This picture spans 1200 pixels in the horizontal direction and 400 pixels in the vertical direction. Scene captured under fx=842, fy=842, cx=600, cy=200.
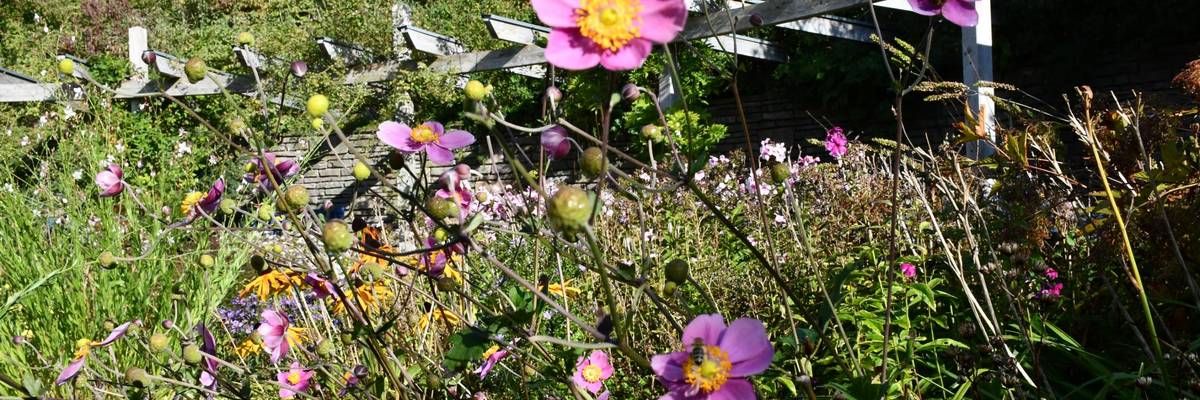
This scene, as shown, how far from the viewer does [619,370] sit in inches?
69.2

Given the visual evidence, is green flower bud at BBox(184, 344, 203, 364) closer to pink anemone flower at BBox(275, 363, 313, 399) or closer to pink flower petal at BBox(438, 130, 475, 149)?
pink anemone flower at BBox(275, 363, 313, 399)

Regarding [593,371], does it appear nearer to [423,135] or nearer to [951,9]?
[423,135]

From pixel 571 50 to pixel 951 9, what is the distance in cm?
38

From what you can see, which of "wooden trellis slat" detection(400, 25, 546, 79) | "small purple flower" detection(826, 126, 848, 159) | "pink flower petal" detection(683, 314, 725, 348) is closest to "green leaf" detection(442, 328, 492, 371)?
"pink flower petal" detection(683, 314, 725, 348)

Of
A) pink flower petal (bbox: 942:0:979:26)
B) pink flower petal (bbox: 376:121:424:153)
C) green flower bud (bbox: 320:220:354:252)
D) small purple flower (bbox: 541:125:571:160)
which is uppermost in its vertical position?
pink flower petal (bbox: 942:0:979:26)

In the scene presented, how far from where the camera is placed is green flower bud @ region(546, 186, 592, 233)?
1.57ft

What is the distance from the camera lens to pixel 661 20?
537 millimetres

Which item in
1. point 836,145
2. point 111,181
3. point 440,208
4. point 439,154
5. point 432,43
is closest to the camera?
point 440,208

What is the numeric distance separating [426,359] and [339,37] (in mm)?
7529

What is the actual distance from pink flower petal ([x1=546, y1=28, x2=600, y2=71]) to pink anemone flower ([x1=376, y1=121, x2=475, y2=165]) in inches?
11.9

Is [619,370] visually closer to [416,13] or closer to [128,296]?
[128,296]

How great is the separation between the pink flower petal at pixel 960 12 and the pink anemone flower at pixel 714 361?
0.35 metres

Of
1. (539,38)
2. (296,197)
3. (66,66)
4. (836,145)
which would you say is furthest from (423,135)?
(539,38)

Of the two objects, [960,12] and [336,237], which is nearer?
[336,237]
